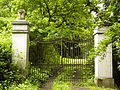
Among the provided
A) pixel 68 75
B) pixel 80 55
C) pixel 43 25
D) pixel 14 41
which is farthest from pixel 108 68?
pixel 43 25

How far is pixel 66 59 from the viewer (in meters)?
7.33

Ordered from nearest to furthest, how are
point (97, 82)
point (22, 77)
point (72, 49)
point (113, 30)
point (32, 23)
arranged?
point (113, 30) < point (22, 77) < point (97, 82) < point (72, 49) < point (32, 23)

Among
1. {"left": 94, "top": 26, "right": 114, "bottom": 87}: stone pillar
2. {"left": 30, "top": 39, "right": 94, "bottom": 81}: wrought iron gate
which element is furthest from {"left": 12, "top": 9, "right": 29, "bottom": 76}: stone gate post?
{"left": 94, "top": 26, "right": 114, "bottom": 87}: stone pillar

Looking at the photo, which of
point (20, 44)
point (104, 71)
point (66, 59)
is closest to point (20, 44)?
point (20, 44)

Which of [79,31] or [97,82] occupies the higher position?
[79,31]

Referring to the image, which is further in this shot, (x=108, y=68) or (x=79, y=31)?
(x=79, y=31)

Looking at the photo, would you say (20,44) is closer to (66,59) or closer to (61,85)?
(66,59)

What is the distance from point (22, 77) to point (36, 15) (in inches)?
186

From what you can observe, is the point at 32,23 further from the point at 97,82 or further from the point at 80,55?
the point at 97,82

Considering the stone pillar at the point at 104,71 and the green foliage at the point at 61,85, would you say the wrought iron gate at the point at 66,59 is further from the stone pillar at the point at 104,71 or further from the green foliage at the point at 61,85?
the stone pillar at the point at 104,71

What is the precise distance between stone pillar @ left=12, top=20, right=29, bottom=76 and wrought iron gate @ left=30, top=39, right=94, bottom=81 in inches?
25.5

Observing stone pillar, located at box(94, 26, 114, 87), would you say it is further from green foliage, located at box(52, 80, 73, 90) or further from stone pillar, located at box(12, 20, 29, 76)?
stone pillar, located at box(12, 20, 29, 76)

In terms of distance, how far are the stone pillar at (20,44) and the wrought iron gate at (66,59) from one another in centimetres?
65

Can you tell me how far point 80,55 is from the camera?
7512 millimetres
